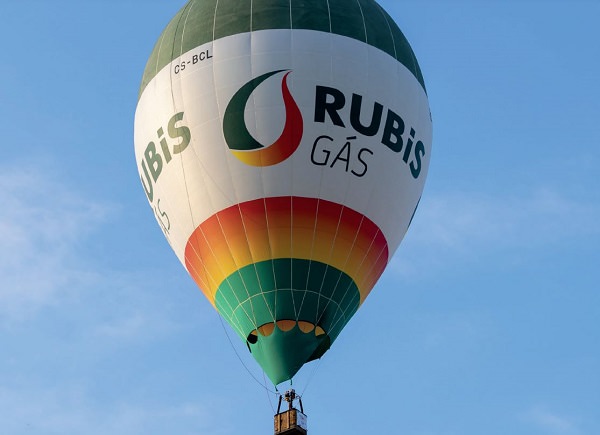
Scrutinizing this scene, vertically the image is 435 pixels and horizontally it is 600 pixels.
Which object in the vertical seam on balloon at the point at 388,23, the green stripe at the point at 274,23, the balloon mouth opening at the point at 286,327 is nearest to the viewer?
the balloon mouth opening at the point at 286,327

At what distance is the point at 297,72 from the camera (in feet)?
113

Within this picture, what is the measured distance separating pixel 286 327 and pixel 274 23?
6.28 metres

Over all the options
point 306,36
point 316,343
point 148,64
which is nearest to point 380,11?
point 306,36

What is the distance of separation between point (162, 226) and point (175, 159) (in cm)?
190

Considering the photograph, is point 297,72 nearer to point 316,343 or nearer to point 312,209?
point 312,209

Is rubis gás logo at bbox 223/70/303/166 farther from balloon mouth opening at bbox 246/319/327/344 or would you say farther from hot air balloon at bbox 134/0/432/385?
balloon mouth opening at bbox 246/319/327/344

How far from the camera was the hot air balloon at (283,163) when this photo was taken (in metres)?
34.0

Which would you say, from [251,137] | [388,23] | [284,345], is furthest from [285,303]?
[388,23]

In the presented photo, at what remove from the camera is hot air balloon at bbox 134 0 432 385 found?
34.0 meters

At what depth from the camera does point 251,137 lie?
34156 mm

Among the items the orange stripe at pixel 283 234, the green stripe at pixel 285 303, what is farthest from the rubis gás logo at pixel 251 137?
the green stripe at pixel 285 303

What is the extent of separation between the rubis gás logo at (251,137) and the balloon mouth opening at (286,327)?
3.20m

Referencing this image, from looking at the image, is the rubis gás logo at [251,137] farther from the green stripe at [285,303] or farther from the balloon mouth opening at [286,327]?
the balloon mouth opening at [286,327]

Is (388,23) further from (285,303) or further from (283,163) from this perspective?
(285,303)
